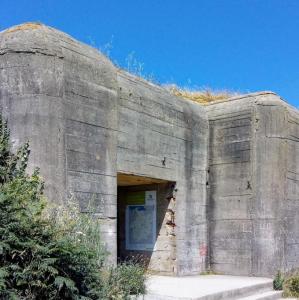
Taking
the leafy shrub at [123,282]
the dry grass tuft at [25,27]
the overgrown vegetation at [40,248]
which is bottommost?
the leafy shrub at [123,282]

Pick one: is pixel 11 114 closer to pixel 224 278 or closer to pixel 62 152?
pixel 62 152

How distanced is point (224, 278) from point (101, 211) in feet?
11.2

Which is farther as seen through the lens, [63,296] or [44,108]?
[44,108]

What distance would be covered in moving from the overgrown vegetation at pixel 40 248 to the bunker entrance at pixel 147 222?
2.99m

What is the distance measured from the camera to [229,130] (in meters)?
10.8

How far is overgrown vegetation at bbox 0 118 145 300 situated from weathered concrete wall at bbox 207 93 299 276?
408 centimetres

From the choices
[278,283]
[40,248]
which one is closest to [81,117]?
[40,248]

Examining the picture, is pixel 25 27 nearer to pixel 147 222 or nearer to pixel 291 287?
pixel 147 222

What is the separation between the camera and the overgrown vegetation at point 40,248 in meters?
5.38

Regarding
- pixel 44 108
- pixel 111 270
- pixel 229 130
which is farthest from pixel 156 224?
pixel 44 108

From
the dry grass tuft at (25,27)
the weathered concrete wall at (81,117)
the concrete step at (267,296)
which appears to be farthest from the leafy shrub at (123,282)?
the dry grass tuft at (25,27)

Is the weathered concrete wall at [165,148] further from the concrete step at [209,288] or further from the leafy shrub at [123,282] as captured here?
the leafy shrub at [123,282]

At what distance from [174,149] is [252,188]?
1.89 metres

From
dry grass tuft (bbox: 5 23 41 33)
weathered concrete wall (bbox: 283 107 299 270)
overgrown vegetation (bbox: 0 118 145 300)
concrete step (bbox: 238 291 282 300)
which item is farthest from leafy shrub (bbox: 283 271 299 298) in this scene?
dry grass tuft (bbox: 5 23 41 33)
